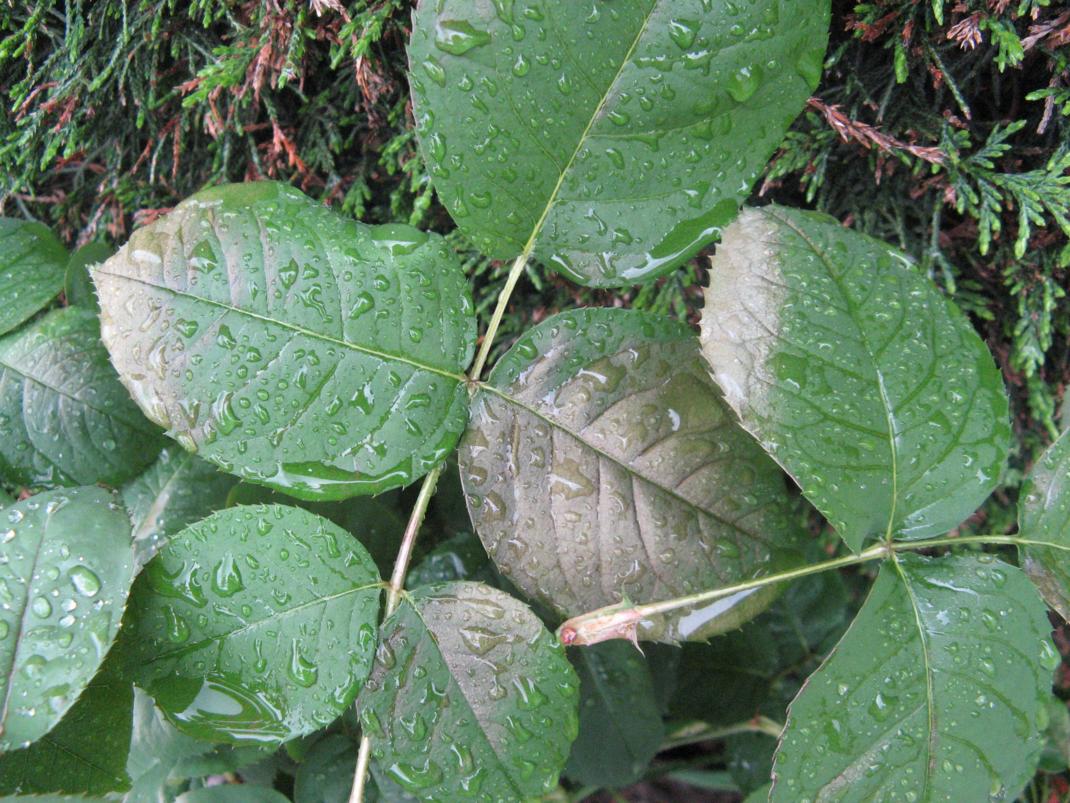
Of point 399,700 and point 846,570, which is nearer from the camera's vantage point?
point 399,700

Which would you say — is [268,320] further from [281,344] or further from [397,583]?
[397,583]

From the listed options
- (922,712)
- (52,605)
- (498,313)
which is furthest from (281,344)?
(922,712)

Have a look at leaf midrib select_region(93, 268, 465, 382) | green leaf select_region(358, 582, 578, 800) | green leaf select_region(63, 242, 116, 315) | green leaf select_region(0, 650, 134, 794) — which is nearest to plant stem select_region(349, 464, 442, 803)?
green leaf select_region(358, 582, 578, 800)

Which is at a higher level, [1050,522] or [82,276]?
[1050,522]

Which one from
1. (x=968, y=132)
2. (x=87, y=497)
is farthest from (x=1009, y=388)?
(x=87, y=497)

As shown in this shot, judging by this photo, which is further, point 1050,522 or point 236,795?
point 236,795

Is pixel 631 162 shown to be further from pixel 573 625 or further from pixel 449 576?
pixel 449 576

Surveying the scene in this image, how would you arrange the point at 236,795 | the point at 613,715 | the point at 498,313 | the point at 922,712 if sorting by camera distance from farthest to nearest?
the point at 613,715, the point at 236,795, the point at 498,313, the point at 922,712

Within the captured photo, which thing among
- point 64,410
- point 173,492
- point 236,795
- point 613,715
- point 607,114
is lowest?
point 236,795
